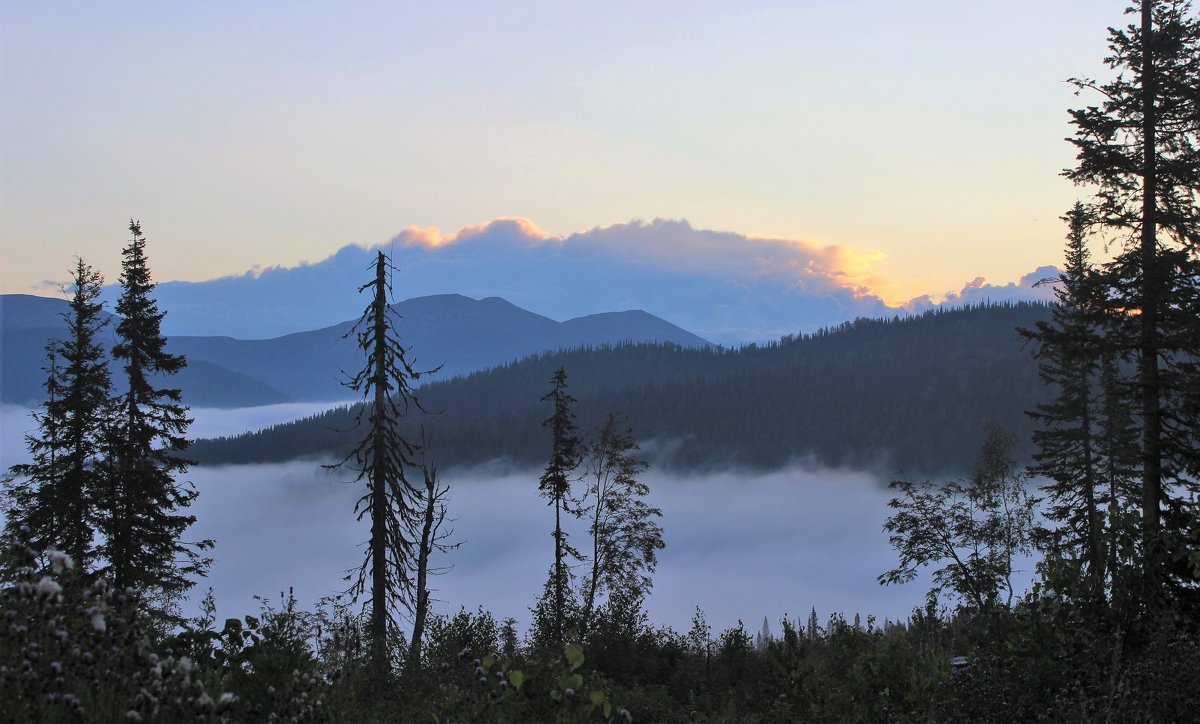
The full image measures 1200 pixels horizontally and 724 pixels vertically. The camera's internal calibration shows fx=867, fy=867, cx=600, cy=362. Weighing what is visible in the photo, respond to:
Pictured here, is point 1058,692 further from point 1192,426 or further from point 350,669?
point 1192,426

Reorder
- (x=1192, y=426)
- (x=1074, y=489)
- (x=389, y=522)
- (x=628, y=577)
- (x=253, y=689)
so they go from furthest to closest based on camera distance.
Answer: (x=628, y=577) → (x=1074, y=489) → (x=389, y=522) → (x=1192, y=426) → (x=253, y=689)

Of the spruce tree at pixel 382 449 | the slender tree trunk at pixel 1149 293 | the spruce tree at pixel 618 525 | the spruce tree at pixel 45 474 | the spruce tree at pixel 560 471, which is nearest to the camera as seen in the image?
the slender tree trunk at pixel 1149 293

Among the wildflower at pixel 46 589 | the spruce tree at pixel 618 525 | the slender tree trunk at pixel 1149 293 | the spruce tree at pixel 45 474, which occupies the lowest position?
the spruce tree at pixel 618 525

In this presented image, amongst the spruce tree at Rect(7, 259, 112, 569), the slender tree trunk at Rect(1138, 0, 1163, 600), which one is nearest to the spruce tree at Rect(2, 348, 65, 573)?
the spruce tree at Rect(7, 259, 112, 569)

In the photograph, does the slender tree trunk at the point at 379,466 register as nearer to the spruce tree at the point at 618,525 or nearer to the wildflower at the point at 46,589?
the wildflower at the point at 46,589

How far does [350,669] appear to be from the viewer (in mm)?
7012

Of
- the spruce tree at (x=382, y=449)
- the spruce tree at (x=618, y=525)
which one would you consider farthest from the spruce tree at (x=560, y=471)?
the spruce tree at (x=382, y=449)

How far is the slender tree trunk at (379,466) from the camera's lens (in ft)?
72.9

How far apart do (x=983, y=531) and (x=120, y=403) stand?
108 ft

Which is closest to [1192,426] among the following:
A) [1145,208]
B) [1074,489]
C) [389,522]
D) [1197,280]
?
[1197,280]

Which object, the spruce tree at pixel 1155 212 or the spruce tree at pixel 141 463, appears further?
the spruce tree at pixel 141 463

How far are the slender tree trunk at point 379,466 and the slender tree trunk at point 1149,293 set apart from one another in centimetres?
1720

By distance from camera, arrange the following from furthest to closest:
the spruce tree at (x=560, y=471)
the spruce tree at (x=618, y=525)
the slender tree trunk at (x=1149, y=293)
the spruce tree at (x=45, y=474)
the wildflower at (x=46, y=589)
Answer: the spruce tree at (x=618, y=525), the spruce tree at (x=560, y=471), the spruce tree at (x=45, y=474), the slender tree trunk at (x=1149, y=293), the wildflower at (x=46, y=589)

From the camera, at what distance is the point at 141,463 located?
27344mm
